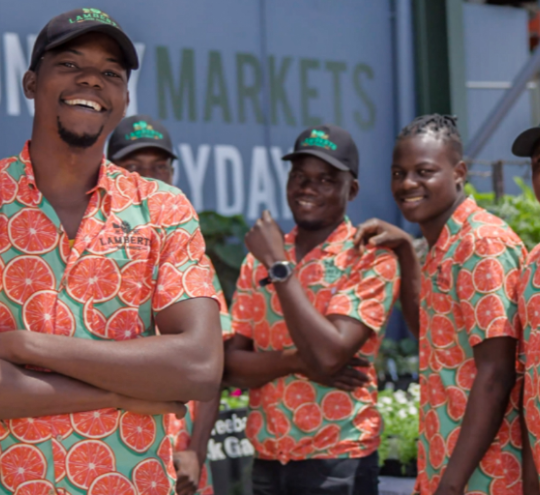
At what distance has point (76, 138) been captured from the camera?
249cm

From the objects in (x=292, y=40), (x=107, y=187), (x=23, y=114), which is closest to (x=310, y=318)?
(x=107, y=187)

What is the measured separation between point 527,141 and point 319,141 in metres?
1.13

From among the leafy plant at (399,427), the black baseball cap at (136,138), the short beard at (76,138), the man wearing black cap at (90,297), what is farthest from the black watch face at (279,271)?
the leafy plant at (399,427)

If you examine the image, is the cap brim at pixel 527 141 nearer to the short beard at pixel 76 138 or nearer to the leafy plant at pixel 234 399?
the short beard at pixel 76 138

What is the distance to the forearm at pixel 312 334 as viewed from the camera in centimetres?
346

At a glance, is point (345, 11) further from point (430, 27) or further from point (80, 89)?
point (80, 89)

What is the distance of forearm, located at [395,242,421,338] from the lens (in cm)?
379

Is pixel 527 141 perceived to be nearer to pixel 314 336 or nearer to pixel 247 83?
pixel 314 336

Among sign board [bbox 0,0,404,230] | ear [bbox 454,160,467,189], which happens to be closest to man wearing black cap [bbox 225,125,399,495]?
ear [bbox 454,160,467,189]

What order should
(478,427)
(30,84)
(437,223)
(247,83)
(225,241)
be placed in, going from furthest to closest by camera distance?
(247,83)
(225,241)
(437,223)
(478,427)
(30,84)

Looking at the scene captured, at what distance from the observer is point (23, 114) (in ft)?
18.8

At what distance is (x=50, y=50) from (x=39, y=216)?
473 mm

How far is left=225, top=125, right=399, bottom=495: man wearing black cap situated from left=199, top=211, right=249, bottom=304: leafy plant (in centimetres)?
224

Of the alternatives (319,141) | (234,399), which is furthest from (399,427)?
(319,141)
